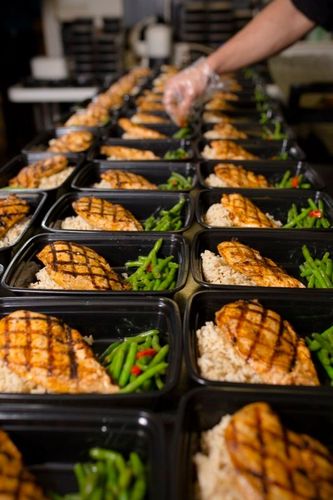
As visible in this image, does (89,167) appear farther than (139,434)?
Yes

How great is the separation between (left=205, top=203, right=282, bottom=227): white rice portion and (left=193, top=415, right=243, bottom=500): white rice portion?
1611 millimetres

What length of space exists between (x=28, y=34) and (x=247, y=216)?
35.7ft

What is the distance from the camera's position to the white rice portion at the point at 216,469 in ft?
4.88

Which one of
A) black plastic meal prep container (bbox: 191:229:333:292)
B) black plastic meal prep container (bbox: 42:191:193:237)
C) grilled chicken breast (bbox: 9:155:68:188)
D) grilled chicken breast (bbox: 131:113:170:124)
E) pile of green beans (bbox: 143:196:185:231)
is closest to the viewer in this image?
black plastic meal prep container (bbox: 191:229:333:292)

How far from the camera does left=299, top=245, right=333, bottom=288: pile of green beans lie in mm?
2543

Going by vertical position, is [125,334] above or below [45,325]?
below

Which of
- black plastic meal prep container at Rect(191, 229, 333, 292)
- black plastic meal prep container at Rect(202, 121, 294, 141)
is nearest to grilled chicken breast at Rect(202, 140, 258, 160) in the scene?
black plastic meal prep container at Rect(202, 121, 294, 141)

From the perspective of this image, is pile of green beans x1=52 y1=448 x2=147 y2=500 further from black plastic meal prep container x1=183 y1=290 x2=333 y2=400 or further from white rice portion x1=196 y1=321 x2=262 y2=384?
black plastic meal prep container x1=183 y1=290 x2=333 y2=400

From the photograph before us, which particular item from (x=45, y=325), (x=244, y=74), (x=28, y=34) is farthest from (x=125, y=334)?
(x=28, y=34)

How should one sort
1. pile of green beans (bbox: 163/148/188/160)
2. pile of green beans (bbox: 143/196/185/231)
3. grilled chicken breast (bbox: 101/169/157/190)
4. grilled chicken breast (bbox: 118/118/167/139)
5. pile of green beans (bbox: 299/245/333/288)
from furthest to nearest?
1. grilled chicken breast (bbox: 118/118/167/139)
2. pile of green beans (bbox: 163/148/188/160)
3. grilled chicken breast (bbox: 101/169/157/190)
4. pile of green beans (bbox: 143/196/185/231)
5. pile of green beans (bbox: 299/245/333/288)

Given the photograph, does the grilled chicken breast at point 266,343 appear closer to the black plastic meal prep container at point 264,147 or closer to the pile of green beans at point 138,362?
the pile of green beans at point 138,362

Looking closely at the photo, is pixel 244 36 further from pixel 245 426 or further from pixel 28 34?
pixel 28 34

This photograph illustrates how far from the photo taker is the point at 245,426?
158cm

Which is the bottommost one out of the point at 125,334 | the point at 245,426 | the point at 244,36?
the point at 125,334
